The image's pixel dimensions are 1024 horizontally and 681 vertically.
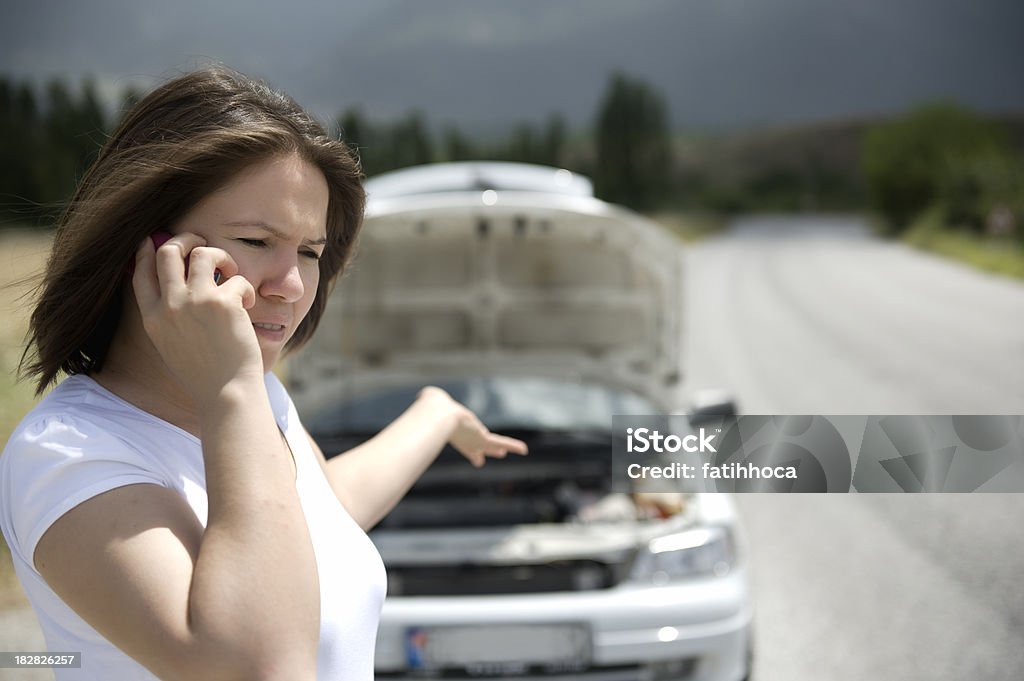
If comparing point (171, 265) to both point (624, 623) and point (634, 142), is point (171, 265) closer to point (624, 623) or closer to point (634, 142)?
point (624, 623)

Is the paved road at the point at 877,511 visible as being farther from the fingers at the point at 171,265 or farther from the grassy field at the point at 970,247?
the grassy field at the point at 970,247

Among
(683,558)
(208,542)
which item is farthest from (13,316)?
(683,558)

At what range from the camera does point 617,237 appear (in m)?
3.71

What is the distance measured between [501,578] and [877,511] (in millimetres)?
3323

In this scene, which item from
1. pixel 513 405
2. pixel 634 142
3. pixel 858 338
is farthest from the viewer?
pixel 634 142

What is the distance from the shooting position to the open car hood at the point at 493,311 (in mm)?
3990

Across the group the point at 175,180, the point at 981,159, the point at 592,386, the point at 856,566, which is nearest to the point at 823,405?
the point at 856,566

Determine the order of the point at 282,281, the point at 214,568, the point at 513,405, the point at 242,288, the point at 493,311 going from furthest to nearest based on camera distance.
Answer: the point at 513,405, the point at 493,311, the point at 282,281, the point at 242,288, the point at 214,568

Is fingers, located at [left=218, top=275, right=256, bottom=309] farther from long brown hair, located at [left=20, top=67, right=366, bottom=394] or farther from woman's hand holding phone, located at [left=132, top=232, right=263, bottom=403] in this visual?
long brown hair, located at [left=20, top=67, right=366, bottom=394]

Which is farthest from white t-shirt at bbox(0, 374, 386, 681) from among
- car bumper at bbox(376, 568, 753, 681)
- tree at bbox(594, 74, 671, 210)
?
tree at bbox(594, 74, 671, 210)

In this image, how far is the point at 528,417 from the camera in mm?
4297

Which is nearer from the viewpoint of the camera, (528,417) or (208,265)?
(208,265)

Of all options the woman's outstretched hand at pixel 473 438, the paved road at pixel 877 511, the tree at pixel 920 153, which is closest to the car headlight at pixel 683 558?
the paved road at pixel 877 511

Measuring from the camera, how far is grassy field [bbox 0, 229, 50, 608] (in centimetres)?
135
